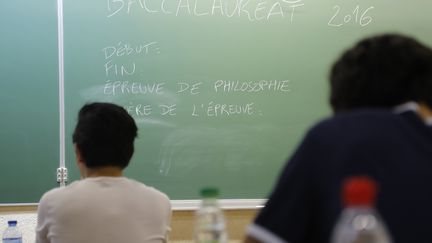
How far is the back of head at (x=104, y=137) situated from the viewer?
5.51 feet

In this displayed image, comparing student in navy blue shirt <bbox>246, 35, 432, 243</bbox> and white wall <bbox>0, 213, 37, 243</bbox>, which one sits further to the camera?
white wall <bbox>0, 213, 37, 243</bbox>

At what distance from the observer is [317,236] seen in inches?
32.5

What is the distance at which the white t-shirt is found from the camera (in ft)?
5.08

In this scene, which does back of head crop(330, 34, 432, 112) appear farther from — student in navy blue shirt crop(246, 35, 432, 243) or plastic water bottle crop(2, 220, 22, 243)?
plastic water bottle crop(2, 220, 22, 243)

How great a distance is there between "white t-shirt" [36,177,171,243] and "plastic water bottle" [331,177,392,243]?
0.96 m

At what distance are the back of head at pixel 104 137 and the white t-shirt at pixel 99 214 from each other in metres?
0.07

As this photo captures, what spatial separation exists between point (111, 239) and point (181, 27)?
1.42 meters

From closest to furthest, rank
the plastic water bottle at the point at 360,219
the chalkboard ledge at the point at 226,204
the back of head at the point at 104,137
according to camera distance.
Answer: the plastic water bottle at the point at 360,219 < the back of head at the point at 104,137 < the chalkboard ledge at the point at 226,204

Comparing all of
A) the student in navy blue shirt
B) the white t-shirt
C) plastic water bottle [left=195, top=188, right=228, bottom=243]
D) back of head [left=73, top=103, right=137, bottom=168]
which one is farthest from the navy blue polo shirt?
back of head [left=73, top=103, right=137, bottom=168]

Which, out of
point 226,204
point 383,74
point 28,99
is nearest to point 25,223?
point 28,99

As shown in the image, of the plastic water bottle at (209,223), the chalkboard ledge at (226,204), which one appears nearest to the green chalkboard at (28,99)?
the chalkboard ledge at (226,204)

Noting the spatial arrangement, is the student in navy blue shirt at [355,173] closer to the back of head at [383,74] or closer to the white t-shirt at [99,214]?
the back of head at [383,74]

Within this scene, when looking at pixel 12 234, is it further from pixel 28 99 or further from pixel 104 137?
pixel 104 137

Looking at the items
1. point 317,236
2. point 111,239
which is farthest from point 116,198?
point 317,236
